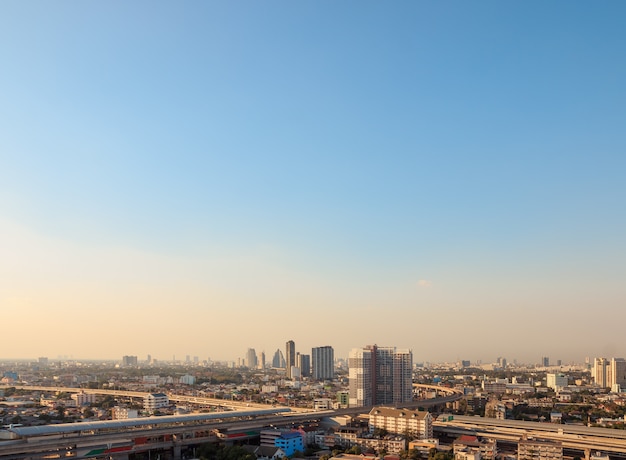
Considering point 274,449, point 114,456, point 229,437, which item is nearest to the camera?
point 114,456

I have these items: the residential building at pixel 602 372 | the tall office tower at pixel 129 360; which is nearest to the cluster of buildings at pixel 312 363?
the residential building at pixel 602 372

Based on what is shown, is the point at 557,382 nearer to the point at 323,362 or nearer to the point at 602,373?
the point at 602,373

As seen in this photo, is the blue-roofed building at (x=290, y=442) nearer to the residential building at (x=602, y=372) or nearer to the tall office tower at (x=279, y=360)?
the residential building at (x=602, y=372)

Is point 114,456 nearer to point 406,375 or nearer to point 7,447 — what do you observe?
point 7,447

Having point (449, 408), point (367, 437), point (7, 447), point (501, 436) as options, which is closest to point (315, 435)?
point (367, 437)

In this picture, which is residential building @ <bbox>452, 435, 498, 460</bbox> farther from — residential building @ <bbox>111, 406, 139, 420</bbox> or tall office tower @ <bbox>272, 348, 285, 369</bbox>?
tall office tower @ <bbox>272, 348, 285, 369</bbox>
